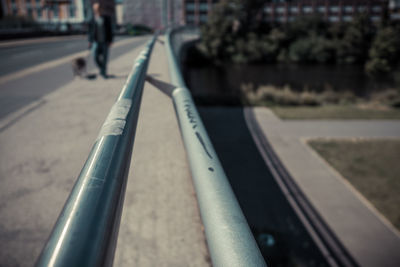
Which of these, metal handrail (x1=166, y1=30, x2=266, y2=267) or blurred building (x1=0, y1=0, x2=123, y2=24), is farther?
blurred building (x1=0, y1=0, x2=123, y2=24)

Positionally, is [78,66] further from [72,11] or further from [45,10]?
[45,10]

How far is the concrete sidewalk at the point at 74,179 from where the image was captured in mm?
1748

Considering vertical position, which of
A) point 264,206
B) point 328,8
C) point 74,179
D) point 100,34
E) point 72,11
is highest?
point 72,11

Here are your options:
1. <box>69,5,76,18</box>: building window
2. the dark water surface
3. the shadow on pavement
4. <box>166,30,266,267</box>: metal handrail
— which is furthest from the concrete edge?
<box>69,5,76,18</box>: building window

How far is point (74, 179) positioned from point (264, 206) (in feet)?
14.9

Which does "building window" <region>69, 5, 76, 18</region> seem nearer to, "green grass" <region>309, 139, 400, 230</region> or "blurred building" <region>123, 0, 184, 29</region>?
"blurred building" <region>123, 0, 184, 29</region>

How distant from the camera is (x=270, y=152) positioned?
8.89m

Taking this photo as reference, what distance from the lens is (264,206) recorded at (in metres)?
6.34

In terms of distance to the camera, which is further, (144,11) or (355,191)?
(144,11)

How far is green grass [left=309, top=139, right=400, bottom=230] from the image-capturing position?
659 cm

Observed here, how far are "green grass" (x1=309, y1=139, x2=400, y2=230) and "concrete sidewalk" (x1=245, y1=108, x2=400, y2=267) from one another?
267 mm

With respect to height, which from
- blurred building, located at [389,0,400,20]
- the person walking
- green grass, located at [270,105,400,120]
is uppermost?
blurred building, located at [389,0,400,20]

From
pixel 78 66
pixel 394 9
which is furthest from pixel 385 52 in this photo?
pixel 78 66

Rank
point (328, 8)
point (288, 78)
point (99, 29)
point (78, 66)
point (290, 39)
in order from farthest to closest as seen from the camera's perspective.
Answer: point (328, 8) → point (290, 39) → point (288, 78) → point (78, 66) → point (99, 29)
